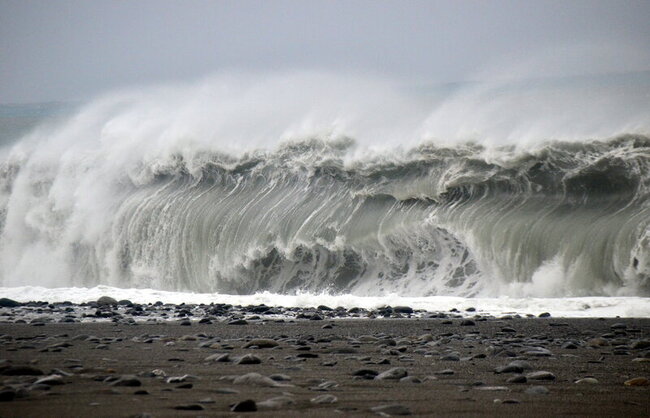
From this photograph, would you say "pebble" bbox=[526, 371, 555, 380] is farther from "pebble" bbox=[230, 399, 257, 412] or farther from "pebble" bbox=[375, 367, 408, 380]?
"pebble" bbox=[230, 399, 257, 412]

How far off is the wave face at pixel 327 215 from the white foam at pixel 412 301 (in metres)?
1.31

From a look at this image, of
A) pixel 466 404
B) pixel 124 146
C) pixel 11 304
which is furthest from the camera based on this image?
pixel 124 146

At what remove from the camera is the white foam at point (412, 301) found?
11.2 meters

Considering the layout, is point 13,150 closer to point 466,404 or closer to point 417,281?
point 417,281

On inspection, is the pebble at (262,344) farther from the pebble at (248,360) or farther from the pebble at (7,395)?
the pebble at (7,395)

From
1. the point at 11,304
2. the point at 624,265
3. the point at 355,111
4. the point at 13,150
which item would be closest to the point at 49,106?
the point at 13,150

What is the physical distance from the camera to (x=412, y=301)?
12688 millimetres

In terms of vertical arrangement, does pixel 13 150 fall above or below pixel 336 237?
above

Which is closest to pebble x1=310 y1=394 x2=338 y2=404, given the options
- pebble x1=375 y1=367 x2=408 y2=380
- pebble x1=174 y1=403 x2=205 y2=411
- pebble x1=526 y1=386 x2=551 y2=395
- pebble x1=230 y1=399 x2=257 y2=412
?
pebble x1=230 y1=399 x2=257 y2=412

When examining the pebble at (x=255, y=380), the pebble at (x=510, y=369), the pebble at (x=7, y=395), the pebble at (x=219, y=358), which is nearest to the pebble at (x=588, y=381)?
the pebble at (x=510, y=369)

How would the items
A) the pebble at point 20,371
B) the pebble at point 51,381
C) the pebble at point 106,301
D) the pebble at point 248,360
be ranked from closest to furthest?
the pebble at point 51,381
the pebble at point 20,371
the pebble at point 248,360
the pebble at point 106,301

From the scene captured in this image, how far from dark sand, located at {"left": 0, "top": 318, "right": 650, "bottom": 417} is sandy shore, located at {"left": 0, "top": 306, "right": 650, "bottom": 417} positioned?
0.01 meters

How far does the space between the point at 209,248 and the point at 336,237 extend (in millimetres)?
3172

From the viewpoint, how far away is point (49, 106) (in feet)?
184
